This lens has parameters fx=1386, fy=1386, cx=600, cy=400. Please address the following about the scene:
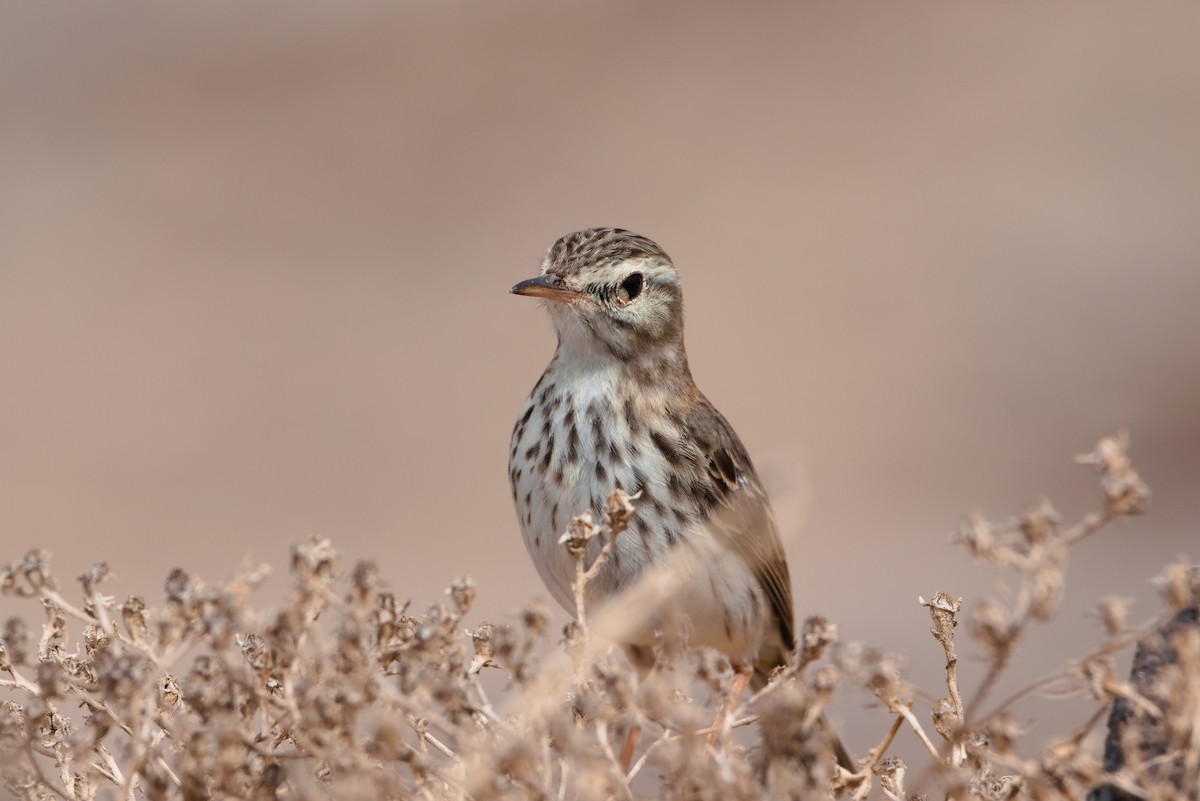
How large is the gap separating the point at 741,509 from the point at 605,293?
102 cm

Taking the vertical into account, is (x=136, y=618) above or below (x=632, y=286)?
below

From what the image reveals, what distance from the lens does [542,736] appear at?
2.53 m

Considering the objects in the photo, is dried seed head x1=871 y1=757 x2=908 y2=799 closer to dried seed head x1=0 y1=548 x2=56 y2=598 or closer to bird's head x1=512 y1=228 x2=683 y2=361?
dried seed head x1=0 y1=548 x2=56 y2=598

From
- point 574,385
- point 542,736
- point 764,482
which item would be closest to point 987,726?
point 542,736

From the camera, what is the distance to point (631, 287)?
5324 mm

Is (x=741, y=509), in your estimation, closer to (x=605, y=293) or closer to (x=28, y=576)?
(x=605, y=293)

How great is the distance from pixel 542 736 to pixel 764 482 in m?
3.59

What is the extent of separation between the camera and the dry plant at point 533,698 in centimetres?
224

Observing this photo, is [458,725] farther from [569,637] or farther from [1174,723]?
[1174,723]

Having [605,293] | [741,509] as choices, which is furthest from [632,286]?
[741,509]

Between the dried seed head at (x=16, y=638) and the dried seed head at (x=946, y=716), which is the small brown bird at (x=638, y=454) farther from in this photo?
the dried seed head at (x=16, y=638)

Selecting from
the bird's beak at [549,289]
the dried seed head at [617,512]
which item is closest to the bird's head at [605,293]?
the bird's beak at [549,289]

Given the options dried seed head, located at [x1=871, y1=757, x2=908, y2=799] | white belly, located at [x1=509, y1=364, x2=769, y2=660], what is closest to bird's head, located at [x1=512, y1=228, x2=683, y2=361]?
white belly, located at [x1=509, y1=364, x2=769, y2=660]

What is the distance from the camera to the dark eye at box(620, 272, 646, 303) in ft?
17.3
